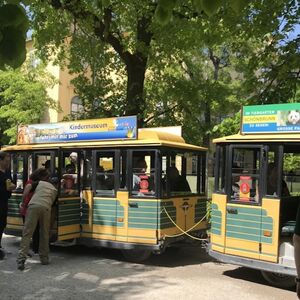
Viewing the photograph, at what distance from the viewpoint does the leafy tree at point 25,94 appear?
2736 cm

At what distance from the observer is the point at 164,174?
8836 mm

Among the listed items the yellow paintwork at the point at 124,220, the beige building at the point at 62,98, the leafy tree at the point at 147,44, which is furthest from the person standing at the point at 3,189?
the beige building at the point at 62,98

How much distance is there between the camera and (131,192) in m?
8.88

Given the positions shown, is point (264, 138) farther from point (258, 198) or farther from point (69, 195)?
point (69, 195)

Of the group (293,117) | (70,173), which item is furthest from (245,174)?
(70,173)

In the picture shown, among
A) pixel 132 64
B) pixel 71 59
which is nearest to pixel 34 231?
pixel 132 64

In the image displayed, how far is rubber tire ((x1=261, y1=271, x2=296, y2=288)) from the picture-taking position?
717cm

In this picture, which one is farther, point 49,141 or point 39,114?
point 39,114

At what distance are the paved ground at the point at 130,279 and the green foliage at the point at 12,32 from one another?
4838 mm

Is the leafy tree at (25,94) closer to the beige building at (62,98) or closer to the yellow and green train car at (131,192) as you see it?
the beige building at (62,98)

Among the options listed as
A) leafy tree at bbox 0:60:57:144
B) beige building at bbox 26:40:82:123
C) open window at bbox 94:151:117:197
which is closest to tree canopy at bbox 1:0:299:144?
open window at bbox 94:151:117:197

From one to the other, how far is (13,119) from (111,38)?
565 inches

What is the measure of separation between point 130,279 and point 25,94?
21864mm

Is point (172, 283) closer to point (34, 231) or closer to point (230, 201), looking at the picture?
point (230, 201)
